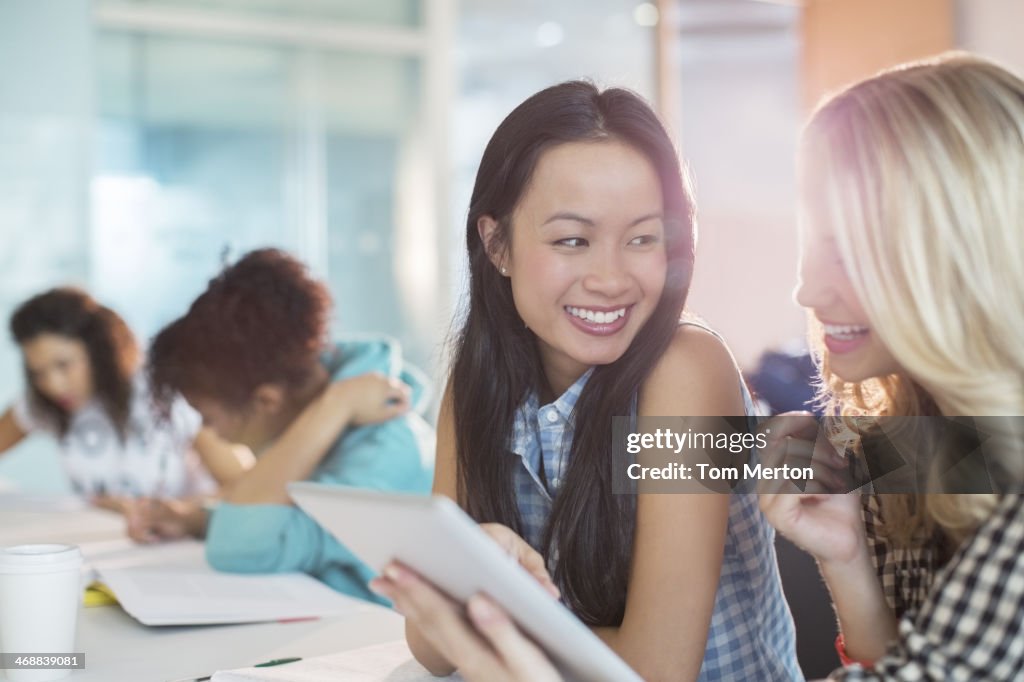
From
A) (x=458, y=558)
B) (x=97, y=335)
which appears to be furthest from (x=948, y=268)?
(x=97, y=335)

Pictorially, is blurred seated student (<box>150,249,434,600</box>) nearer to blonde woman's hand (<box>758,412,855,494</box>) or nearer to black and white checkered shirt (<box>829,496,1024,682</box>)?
blonde woman's hand (<box>758,412,855,494</box>)

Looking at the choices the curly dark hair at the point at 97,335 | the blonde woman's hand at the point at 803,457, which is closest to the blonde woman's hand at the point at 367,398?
the blonde woman's hand at the point at 803,457

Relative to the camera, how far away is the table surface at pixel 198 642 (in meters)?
1.23

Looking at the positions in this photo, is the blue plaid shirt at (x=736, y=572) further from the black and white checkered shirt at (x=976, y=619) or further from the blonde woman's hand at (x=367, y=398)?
the blonde woman's hand at (x=367, y=398)

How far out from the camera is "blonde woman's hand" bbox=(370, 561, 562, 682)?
2.88 feet

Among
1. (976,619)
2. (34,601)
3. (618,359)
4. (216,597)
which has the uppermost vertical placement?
(618,359)

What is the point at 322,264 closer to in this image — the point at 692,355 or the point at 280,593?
the point at 280,593

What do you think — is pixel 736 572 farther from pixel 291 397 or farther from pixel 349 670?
pixel 291 397

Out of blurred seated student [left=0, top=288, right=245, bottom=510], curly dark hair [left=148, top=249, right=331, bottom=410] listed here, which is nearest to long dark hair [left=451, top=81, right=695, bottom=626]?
curly dark hair [left=148, top=249, right=331, bottom=410]

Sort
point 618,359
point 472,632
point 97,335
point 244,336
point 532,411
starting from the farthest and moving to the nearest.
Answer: point 97,335 < point 244,336 < point 532,411 < point 618,359 < point 472,632

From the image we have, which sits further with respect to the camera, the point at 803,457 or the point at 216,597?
the point at 216,597

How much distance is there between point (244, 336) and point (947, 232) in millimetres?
1391

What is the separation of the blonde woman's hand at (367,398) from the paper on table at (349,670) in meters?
0.69

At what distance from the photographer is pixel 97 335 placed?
285cm
